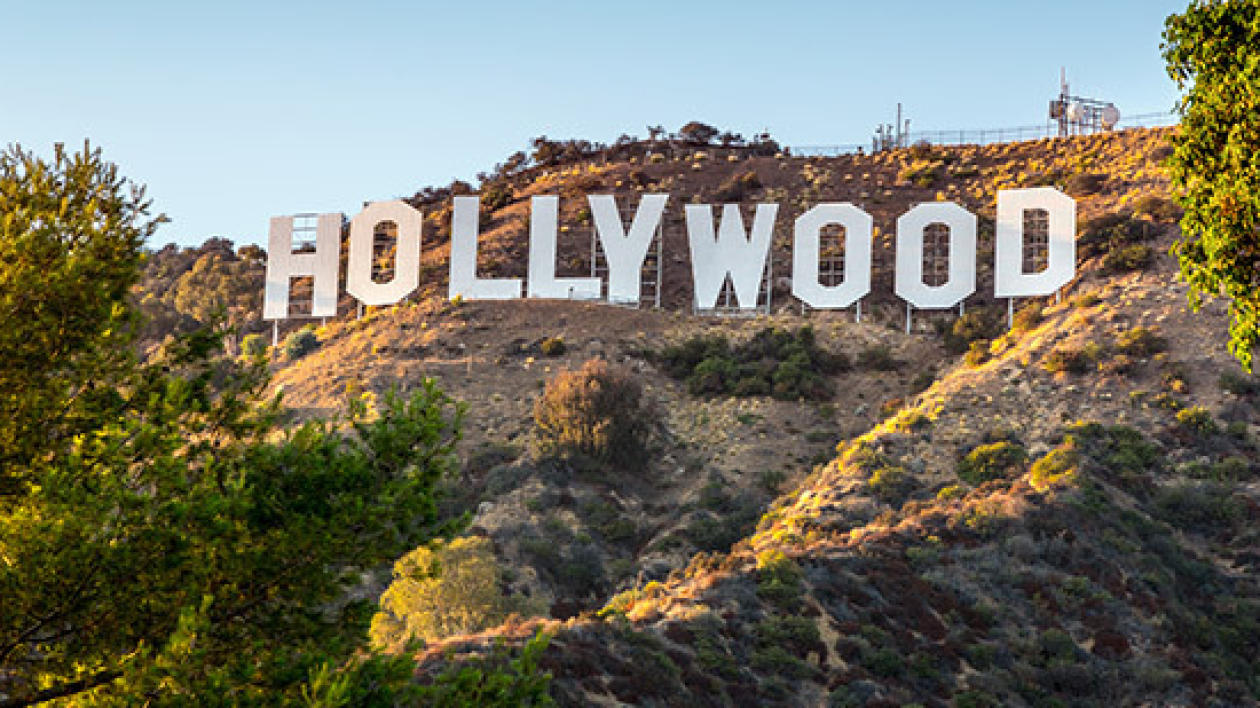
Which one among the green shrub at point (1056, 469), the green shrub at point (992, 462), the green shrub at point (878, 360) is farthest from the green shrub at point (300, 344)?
the green shrub at point (1056, 469)

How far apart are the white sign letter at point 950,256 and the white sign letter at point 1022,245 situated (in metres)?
1.30

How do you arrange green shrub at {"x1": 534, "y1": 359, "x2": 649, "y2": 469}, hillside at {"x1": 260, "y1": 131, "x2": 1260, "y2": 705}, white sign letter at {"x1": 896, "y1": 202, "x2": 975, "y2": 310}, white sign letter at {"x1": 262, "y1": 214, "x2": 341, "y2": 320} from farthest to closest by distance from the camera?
white sign letter at {"x1": 262, "y1": 214, "x2": 341, "y2": 320} < white sign letter at {"x1": 896, "y1": 202, "x2": 975, "y2": 310} < green shrub at {"x1": 534, "y1": 359, "x2": 649, "y2": 469} < hillside at {"x1": 260, "y1": 131, "x2": 1260, "y2": 705}

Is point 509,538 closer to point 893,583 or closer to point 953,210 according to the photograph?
point 893,583

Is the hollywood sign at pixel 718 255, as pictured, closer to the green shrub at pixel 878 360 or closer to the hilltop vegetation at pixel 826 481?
the hilltop vegetation at pixel 826 481

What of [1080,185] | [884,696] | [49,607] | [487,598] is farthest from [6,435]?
[1080,185]

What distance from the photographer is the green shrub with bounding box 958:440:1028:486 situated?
49312 millimetres

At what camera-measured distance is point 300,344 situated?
73.3m

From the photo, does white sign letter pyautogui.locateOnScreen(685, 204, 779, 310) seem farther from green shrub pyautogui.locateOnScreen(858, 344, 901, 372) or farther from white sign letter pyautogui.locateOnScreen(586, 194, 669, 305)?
green shrub pyautogui.locateOnScreen(858, 344, 901, 372)

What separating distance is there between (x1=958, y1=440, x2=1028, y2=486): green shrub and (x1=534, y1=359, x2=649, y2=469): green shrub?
12.8m

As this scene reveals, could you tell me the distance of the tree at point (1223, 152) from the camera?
17.8 m

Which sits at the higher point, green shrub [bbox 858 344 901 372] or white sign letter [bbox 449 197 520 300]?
white sign letter [bbox 449 197 520 300]

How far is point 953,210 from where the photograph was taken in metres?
65.6

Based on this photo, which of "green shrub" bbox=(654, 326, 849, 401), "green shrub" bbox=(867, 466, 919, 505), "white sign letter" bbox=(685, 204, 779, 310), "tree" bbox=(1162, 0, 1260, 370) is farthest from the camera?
"white sign letter" bbox=(685, 204, 779, 310)

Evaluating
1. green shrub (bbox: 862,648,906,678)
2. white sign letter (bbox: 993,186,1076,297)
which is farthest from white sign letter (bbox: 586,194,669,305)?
green shrub (bbox: 862,648,906,678)
